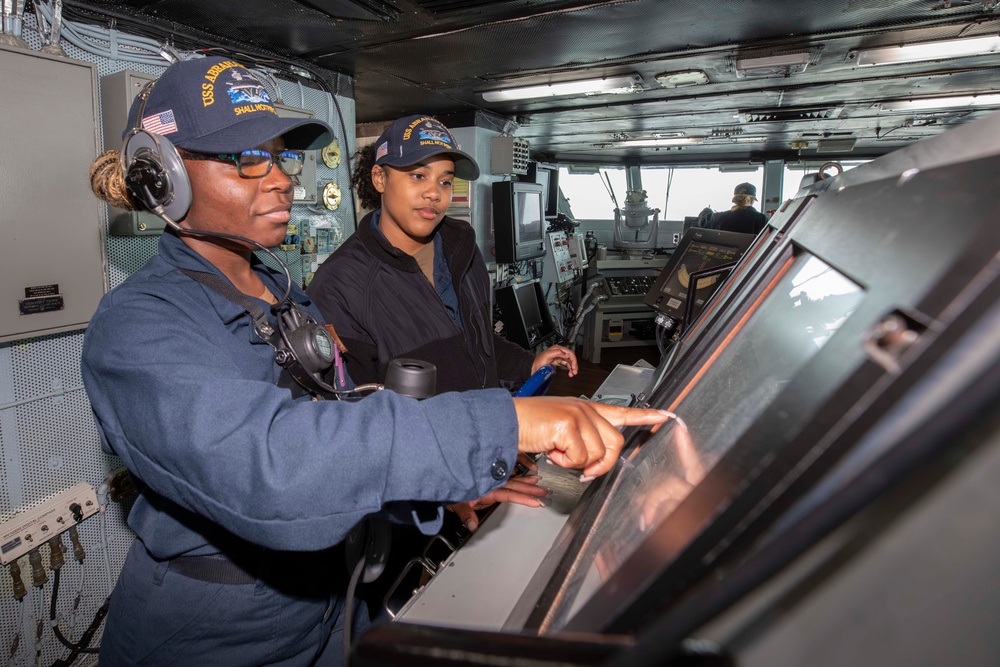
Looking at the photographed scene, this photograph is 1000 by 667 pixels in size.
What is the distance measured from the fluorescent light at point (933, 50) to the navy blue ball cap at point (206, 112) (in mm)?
3717

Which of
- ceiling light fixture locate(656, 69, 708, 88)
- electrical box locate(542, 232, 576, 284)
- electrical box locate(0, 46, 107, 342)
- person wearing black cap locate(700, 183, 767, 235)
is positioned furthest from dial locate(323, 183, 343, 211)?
person wearing black cap locate(700, 183, 767, 235)

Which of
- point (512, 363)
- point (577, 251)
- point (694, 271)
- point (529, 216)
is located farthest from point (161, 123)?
point (577, 251)

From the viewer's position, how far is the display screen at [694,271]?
2.78 m

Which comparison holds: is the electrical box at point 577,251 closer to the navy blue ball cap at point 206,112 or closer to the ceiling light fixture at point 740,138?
the ceiling light fixture at point 740,138

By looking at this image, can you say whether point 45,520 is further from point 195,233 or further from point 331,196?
point 331,196

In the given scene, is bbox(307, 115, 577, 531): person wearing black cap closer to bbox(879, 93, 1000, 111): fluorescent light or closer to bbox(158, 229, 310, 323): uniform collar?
bbox(158, 229, 310, 323): uniform collar

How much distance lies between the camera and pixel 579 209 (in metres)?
10.9

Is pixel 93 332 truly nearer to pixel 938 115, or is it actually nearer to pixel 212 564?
pixel 212 564

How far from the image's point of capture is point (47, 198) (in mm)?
2066

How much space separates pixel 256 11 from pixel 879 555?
3173mm

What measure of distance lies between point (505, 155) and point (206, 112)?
→ 14.1 feet

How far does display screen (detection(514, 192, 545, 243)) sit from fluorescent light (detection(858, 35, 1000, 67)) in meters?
3.09

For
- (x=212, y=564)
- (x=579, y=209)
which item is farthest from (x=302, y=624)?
(x=579, y=209)

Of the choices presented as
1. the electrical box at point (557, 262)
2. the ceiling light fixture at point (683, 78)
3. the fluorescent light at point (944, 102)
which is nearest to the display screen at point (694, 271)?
the ceiling light fixture at point (683, 78)
